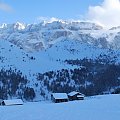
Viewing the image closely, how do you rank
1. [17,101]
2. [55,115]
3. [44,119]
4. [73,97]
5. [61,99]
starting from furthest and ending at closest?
1. [73,97]
2. [61,99]
3. [17,101]
4. [55,115]
5. [44,119]

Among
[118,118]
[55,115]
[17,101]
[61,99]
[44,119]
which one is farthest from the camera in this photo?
[61,99]

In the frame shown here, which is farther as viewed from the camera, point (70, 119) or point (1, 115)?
point (1, 115)

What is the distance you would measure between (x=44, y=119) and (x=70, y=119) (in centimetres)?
299

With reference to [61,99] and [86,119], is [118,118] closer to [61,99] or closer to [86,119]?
[86,119]

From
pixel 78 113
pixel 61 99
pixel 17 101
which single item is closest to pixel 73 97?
pixel 61 99

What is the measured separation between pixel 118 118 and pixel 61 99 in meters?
84.1

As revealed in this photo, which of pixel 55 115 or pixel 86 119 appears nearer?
pixel 86 119

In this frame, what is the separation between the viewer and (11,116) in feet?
139

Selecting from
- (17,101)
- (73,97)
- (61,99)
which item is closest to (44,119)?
(17,101)

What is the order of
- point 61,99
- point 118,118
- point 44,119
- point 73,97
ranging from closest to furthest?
1. point 118,118
2. point 44,119
3. point 61,99
4. point 73,97

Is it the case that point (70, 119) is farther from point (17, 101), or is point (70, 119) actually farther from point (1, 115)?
point (17, 101)

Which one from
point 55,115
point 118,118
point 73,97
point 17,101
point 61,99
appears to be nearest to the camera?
point 118,118

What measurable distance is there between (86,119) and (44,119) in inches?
185

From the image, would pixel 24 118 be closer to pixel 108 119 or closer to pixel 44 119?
pixel 44 119
